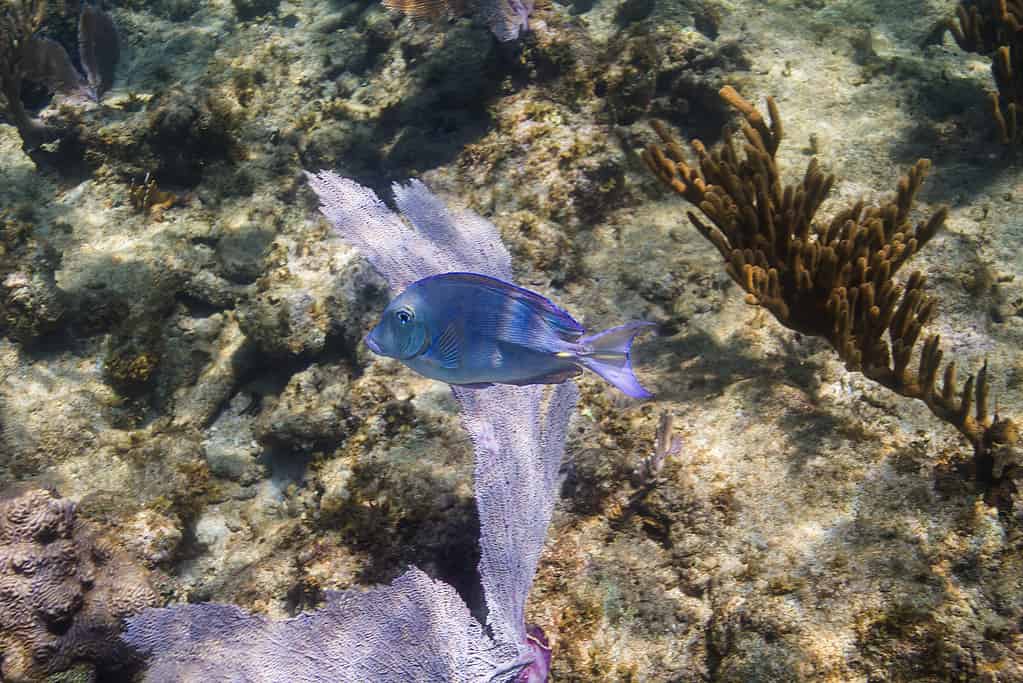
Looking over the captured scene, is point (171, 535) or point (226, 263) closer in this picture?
point (171, 535)

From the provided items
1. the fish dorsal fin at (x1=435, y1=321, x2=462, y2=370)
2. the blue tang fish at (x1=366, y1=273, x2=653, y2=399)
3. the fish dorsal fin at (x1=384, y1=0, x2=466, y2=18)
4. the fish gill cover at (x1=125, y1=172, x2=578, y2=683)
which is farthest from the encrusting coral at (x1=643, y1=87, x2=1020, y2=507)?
the fish dorsal fin at (x1=384, y1=0, x2=466, y2=18)

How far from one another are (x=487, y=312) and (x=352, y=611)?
150 centimetres

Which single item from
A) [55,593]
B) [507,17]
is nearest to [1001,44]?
[507,17]

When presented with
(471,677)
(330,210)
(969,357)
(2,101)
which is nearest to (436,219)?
(330,210)

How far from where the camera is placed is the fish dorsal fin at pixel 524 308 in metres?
1.88

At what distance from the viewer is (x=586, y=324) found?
3.55 metres

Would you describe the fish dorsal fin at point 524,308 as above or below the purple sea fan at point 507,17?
below

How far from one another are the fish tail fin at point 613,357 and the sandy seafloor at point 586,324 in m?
0.99

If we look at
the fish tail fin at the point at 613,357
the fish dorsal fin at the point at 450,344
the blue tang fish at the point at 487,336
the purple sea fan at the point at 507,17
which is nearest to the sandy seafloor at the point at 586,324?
the purple sea fan at the point at 507,17

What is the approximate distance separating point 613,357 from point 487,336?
1.35 feet

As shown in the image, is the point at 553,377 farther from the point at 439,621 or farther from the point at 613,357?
the point at 439,621

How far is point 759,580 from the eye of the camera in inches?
88.4

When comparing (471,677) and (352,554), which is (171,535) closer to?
(352,554)

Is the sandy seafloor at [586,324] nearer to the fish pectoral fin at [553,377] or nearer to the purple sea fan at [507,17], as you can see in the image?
the purple sea fan at [507,17]
